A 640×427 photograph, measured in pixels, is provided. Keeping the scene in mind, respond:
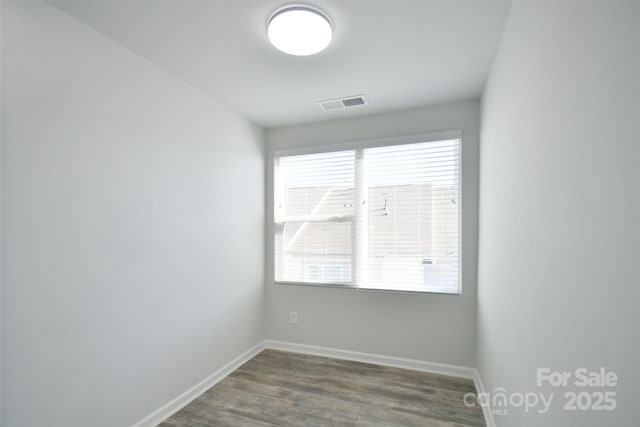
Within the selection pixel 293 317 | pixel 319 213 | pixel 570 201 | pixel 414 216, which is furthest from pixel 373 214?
Result: pixel 570 201

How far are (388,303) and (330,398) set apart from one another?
1032mm

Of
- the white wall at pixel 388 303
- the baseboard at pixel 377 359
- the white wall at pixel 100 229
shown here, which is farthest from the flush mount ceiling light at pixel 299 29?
the baseboard at pixel 377 359

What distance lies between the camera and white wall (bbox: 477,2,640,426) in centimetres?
72

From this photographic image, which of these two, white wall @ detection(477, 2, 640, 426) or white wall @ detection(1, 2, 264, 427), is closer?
white wall @ detection(477, 2, 640, 426)

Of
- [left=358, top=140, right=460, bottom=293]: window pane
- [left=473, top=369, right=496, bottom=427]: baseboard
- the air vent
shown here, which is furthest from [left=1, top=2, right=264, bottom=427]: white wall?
[left=473, top=369, right=496, bottom=427]: baseboard

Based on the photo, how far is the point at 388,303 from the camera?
311 centimetres

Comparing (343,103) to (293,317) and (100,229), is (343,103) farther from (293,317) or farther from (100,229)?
(293,317)

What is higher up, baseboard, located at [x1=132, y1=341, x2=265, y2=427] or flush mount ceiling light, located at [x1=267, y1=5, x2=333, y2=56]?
flush mount ceiling light, located at [x1=267, y1=5, x2=333, y2=56]

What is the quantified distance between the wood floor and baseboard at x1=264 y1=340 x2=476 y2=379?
0.22 ft

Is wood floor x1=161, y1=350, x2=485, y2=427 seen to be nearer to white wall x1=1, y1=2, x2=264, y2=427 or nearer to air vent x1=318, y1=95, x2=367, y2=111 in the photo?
white wall x1=1, y1=2, x2=264, y2=427

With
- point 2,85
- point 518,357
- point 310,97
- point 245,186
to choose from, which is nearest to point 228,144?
point 245,186

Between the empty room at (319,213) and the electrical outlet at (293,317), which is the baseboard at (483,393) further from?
the electrical outlet at (293,317)

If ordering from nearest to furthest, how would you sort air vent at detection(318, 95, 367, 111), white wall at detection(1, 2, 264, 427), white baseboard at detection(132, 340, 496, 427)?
1. white wall at detection(1, 2, 264, 427)
2. white baseboard at detection(132, 340, 496, 427)
3. air vent at detection(318, 95, 367, 111)

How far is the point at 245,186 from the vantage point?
10.7ft
